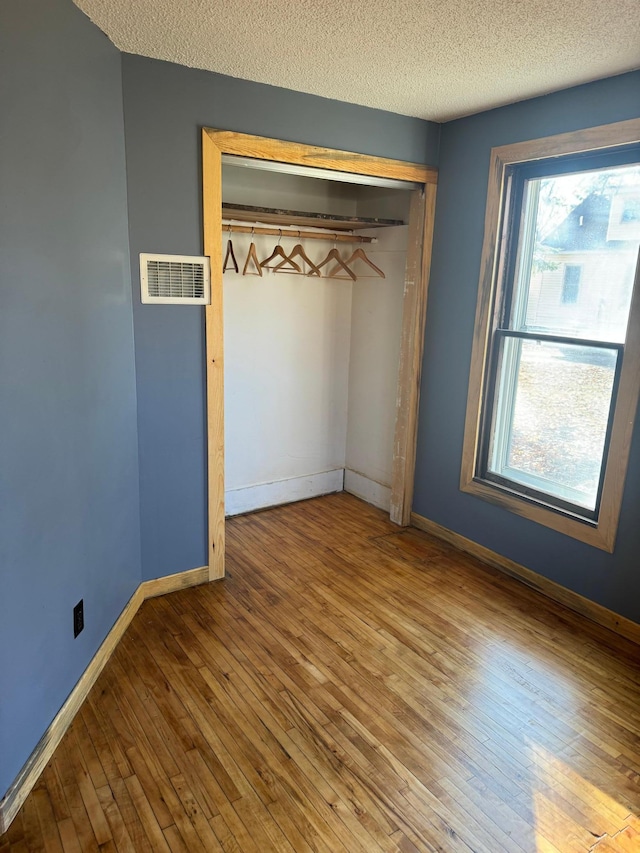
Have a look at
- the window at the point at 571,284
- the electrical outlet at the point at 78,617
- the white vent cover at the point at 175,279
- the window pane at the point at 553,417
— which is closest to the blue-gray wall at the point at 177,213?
the white vent cover at the point at 175,279

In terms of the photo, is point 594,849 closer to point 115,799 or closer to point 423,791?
point 423,791

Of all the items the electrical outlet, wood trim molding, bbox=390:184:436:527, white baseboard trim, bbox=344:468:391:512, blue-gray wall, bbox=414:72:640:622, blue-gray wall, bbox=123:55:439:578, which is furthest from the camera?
white baseboard trim, bbox=344:468:391:512

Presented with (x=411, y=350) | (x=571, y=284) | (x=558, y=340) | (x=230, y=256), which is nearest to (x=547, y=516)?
(x=558, y=340)

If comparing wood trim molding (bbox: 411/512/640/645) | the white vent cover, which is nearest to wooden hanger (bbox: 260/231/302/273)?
the white vent cover

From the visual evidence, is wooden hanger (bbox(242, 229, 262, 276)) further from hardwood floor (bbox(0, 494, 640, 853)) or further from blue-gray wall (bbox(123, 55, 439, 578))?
hardwood floor (bbox(0, 494, 640, 853))

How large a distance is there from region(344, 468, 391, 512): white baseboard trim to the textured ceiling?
2565mm

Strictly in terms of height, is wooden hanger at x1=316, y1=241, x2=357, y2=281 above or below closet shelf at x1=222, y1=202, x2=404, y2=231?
below

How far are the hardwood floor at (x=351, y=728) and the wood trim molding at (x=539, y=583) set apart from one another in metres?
0.06

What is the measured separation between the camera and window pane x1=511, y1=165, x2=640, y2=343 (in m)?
2.65

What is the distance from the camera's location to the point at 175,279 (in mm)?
2719

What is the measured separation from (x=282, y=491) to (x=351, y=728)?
225 centimetres

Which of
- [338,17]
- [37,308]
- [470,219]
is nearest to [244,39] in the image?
[338,17]

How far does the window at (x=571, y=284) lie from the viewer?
2873mm

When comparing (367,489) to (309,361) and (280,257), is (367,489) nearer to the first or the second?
(309,361)
